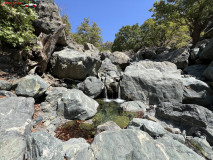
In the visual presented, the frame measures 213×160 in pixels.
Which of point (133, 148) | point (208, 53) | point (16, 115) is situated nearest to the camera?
point (133, 148)

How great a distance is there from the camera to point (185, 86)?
7582 millimetres

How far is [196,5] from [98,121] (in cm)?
1793

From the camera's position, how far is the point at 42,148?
2.44 m

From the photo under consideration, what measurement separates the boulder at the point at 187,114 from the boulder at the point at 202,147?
0.84 m

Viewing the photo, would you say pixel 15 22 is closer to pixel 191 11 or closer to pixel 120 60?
pixel 120 60

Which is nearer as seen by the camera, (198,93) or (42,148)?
(42,148)

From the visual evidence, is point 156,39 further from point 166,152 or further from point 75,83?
point 166,152

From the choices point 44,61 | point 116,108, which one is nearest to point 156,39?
point 116,108

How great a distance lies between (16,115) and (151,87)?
7.98 metres

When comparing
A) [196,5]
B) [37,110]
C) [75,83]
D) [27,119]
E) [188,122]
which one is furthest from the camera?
[196,5]

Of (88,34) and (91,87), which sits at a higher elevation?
(88,34)

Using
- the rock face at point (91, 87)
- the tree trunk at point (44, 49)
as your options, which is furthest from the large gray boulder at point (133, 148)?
the tree trunk at point (44, 49)

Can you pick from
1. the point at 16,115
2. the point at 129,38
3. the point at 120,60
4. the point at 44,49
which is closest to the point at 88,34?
the point at 129,38

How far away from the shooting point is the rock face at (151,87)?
24.7ft
